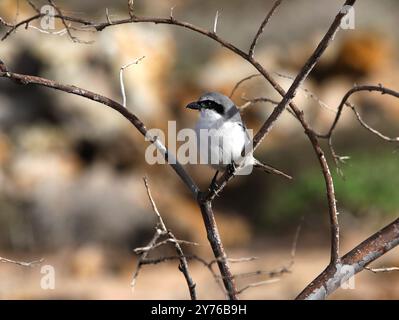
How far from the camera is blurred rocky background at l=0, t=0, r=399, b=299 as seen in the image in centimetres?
759

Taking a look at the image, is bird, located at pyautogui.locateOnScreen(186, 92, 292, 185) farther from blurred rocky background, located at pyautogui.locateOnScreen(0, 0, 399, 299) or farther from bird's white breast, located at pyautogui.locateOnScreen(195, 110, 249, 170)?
blurred rocky background, located at pyautogui.locateOnScreen(0, 0, 399, 299)

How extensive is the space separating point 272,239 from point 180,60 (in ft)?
14.5

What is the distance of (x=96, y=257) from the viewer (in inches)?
310

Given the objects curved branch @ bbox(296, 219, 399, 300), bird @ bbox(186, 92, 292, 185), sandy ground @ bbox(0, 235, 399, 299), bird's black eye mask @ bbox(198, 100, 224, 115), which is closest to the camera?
curved branch @ bbox(296, 219, 399, 300)

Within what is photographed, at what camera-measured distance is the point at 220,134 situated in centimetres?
325

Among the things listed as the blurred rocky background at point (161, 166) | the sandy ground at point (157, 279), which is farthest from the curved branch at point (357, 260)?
the sandy ground at point (157, 279)

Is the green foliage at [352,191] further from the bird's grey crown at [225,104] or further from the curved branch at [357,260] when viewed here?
the curved branch at [357,260]

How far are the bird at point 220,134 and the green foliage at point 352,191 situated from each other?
417cm

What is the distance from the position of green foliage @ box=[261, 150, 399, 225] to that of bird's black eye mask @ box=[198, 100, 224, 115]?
4.17 meters

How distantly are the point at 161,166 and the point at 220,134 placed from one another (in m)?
6.23

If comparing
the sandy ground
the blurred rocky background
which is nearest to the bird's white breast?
the blurred rocky background

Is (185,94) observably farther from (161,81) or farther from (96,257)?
(96,257)

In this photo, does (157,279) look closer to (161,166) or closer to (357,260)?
(161,166)
